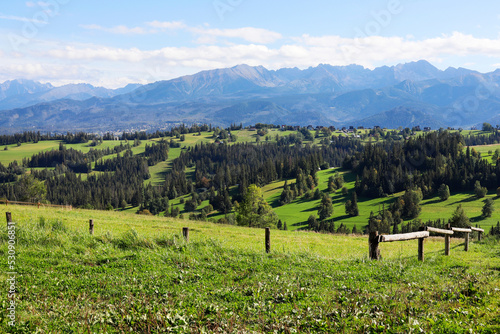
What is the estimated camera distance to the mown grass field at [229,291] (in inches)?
367

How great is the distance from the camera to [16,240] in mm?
17062

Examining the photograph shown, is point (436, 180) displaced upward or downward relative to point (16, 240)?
downward

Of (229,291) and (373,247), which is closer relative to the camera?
(229,291)

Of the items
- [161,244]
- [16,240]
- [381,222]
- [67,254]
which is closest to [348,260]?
[161,244]

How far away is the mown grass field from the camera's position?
9312 millimetres

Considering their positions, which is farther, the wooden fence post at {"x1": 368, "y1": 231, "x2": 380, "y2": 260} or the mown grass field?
the wooden fence post at {"x1": 368, "y1": 231, "x2": 380, "y2": 260}

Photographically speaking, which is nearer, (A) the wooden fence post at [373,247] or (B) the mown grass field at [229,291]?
(B) the mown grass field at [229,291]

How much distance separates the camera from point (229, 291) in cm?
1147

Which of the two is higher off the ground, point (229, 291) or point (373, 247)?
point (229, 291)

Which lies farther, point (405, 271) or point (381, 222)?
point (381, 222)

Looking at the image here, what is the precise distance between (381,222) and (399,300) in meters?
141

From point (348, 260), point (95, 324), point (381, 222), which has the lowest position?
point (381, 222)

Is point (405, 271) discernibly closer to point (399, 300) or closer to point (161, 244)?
point (399, 300)

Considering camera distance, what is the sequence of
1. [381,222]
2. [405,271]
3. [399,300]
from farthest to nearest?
[381,222] < [405,271] < [399,300]
